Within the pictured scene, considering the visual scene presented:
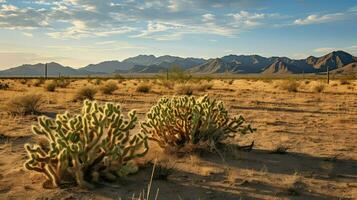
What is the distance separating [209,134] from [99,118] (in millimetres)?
2781

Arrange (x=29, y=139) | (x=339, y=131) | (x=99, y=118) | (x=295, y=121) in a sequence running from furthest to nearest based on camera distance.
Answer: (x=295, y=121) → (x=339, y=131) → (x=29, y=139) → (x=99, y=118)

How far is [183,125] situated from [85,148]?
2822mm

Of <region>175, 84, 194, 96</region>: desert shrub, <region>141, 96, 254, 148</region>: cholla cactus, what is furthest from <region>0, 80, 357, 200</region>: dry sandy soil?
<region>175, 84, 194, 96</region>: desert shrub

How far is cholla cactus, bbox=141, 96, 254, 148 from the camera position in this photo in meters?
8.78

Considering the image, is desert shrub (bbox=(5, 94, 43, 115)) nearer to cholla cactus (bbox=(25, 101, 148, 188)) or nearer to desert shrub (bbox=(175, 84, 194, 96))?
cholla cactus (bbox=(25, 101, 148, 188))

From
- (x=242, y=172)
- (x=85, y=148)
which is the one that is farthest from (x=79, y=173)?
(x=242, y=172)

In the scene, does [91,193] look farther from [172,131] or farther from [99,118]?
[172,131]

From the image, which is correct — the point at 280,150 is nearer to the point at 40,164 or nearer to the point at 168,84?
the point at 40,164

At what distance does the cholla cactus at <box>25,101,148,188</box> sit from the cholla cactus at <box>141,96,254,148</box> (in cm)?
178

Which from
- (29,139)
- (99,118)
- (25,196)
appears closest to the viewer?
Result: (25,196)

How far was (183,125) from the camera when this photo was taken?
29.2 feet

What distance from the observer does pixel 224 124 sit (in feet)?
30.3

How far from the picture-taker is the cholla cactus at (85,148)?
249 inches

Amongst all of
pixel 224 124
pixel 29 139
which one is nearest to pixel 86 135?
pixel 224 124
